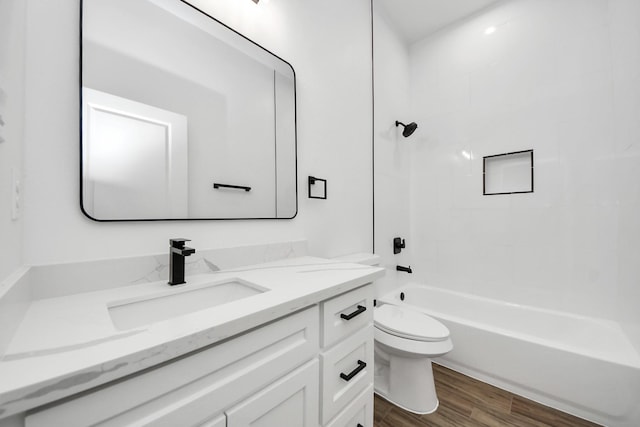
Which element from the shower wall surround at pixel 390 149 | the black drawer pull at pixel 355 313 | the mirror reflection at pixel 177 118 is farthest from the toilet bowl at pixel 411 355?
the mirror reflection at pixel 177 118

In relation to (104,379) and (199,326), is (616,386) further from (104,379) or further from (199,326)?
(104,379)

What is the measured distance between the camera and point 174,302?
0.81m

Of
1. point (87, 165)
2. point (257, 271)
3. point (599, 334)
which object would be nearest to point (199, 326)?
point (257, 271)

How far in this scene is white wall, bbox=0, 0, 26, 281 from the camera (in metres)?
0.53

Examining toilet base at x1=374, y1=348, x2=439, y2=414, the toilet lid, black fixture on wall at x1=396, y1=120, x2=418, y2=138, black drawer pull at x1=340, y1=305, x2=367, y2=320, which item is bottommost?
toilet base at x1=374, y1=348, x2=439, y2=414

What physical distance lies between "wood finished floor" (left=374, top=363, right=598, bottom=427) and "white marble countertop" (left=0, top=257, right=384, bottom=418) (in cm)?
109

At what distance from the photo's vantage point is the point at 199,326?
520mm

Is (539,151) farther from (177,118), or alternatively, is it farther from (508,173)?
(177,118)

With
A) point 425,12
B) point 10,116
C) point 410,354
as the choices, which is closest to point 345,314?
point 410,354

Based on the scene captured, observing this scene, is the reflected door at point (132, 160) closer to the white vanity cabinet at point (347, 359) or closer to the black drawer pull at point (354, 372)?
the white vanity cabinet at point (347, 359)

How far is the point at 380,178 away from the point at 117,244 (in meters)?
1.79

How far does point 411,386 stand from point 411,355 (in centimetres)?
24

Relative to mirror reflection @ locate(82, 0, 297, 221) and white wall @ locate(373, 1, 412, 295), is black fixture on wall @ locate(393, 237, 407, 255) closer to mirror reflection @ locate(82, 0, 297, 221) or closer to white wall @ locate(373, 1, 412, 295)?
white wall @ locate(373, 1, 412, 295)

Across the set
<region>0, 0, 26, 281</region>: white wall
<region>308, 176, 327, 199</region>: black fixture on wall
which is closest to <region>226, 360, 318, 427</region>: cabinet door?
<region>0, 0, 26, 281</region>: white wall
